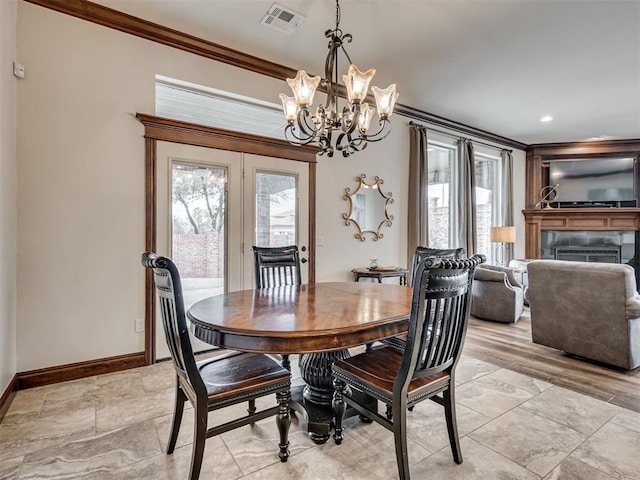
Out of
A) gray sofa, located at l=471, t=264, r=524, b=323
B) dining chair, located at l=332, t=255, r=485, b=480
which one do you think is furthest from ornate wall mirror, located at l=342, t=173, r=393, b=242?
dining chair, located at l=332, t=255, r=485, b=480

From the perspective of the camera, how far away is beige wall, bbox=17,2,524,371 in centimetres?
264

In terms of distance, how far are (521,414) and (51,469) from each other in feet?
8.87

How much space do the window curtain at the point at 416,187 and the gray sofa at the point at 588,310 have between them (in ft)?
5.71

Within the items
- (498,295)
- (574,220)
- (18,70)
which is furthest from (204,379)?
(574,220)

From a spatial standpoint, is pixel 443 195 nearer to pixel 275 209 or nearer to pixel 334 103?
pixel 275 209

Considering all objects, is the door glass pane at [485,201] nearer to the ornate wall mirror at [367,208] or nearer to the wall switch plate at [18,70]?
the ornate wall mirror at [367,208]

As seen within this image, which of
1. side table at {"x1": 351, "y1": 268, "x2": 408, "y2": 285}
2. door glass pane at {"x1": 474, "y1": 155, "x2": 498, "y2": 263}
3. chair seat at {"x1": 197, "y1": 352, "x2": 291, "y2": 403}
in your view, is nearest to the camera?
chair seat at {"x1": 197, "y1": 352, "x2": 291, "y2": 403}

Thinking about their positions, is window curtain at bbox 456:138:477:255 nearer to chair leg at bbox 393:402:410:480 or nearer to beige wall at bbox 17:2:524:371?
beige wall at bbox 17:2:524:371

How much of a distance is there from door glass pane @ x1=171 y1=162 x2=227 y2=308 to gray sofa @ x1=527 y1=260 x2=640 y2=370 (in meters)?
3.18

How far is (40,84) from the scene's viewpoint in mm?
2672

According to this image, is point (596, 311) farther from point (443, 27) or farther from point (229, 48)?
point (229, 48)

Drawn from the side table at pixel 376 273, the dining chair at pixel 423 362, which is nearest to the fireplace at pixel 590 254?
the side table at pixel 376 273

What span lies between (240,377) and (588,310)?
316 cm

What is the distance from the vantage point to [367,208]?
471cm
